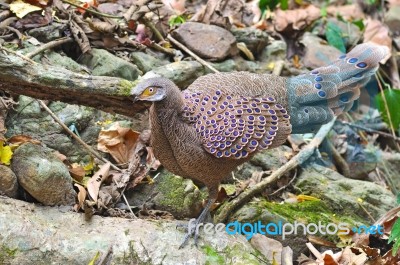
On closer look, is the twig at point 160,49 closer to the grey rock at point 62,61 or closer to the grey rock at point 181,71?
the grey rock at point 181,71

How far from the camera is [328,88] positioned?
3.84 meters

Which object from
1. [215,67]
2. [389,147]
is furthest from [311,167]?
[389,147]

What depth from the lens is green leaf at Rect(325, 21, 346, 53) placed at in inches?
249

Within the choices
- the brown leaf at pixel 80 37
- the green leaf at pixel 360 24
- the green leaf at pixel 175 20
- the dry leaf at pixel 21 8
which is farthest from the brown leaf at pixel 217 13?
the green leaf at pixel 360 24

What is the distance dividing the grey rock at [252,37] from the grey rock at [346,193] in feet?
4.60

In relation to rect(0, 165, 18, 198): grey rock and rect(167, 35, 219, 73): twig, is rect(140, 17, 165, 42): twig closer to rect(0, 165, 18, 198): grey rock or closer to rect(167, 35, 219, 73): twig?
rect(167, 35, 219, 73): twig

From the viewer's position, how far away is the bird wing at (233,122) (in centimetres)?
333

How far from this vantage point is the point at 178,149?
3283 millimetres

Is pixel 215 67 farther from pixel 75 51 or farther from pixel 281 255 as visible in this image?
pixel 281 255

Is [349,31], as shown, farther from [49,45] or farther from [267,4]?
[49,45]

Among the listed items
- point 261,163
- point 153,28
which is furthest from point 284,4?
point 261,163

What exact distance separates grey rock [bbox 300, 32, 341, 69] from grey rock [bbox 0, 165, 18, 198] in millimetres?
3429

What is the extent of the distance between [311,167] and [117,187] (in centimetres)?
172

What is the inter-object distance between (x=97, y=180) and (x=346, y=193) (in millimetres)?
1889
